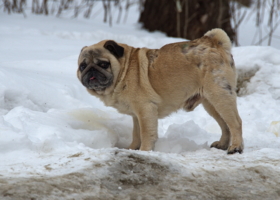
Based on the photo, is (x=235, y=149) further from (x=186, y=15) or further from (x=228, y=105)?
(x=186, y=15)

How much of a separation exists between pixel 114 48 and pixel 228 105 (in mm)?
1639

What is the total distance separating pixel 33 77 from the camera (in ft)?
21.7

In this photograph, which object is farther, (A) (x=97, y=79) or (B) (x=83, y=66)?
(B) (x=83, y=66)

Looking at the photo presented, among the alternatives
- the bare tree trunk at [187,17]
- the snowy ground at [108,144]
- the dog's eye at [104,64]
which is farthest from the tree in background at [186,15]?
the dog's eye at [104,64]

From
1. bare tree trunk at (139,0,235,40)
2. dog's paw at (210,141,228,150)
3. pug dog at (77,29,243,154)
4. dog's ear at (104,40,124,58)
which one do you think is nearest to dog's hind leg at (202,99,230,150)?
dog's paw at (210,141,228,150)

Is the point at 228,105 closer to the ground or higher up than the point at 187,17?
higher up

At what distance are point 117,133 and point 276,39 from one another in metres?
8.97

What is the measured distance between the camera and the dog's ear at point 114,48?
5070 mm

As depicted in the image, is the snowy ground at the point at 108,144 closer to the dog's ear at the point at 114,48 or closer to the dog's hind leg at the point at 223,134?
the dog's hind leg at the point at 223,134

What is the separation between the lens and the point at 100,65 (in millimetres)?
4988

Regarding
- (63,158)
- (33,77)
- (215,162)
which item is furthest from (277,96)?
(63,158)

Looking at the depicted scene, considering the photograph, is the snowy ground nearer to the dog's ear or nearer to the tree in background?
the dog's ear

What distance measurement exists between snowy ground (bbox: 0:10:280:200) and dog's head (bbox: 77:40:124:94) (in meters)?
0.64

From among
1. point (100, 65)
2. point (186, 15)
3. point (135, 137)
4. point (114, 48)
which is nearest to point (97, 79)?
point (100, 65)
